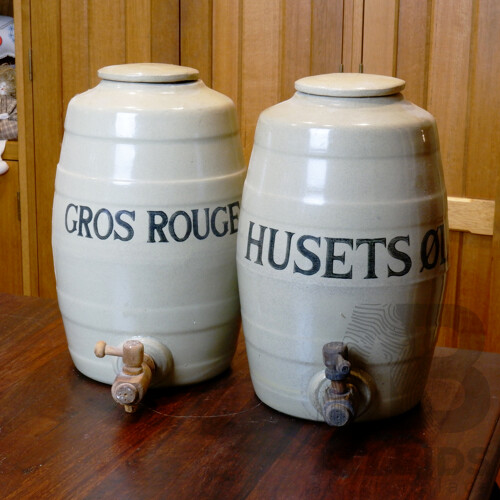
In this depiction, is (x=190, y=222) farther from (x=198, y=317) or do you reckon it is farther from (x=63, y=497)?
(x=63, y=497)

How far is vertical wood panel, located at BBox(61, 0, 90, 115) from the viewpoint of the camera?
2.16 m

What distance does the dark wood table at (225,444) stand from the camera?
2.23 ft

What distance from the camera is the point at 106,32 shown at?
Answer: 2.14 meters

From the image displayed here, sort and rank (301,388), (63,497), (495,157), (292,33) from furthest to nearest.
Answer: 1. (292,33)
2. (495,157)
3. (301,388)
4. (63,497)

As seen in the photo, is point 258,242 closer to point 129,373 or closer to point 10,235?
point 129,373

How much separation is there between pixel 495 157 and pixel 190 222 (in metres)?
1.22

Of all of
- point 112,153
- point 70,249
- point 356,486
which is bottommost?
point 356,486

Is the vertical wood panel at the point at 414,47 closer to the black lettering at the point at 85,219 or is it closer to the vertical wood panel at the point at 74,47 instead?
the vertical wood panel at the point at 74,47

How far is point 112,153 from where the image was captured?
79cm

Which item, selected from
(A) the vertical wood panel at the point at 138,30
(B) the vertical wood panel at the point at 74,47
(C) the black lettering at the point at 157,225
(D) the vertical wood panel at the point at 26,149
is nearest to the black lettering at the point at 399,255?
(C) the black lettering at the point at 157,225

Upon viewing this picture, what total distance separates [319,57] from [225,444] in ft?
4.53

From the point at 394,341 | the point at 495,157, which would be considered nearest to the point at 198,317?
the point at 394,341

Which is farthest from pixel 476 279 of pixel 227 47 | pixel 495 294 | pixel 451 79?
pixel 227 47

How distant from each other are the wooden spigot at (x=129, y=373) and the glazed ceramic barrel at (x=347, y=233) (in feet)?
0.39
